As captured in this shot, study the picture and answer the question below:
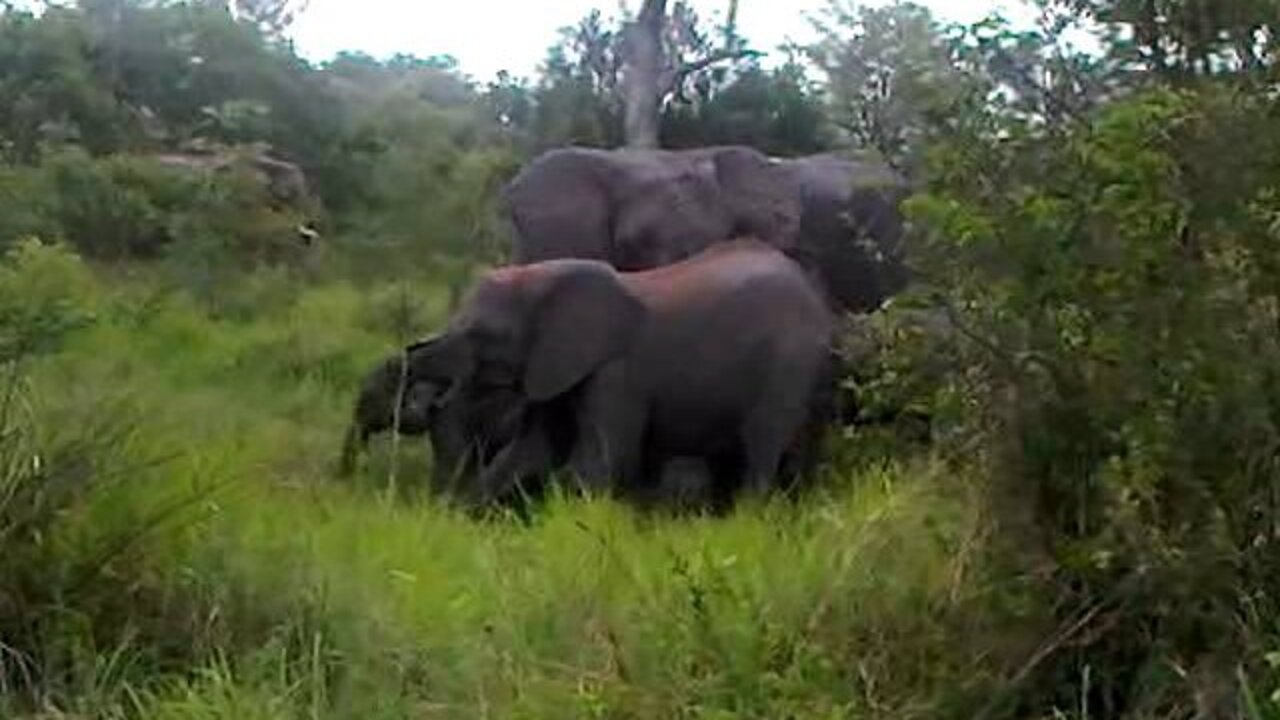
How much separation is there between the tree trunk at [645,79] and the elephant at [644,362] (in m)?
7.94

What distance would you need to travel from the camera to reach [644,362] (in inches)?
363

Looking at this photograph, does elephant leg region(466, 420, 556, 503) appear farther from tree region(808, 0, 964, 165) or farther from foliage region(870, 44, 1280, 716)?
foliage region(870, 44, 1280, 716)

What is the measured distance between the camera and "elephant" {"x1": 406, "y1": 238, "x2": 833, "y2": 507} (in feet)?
29.9

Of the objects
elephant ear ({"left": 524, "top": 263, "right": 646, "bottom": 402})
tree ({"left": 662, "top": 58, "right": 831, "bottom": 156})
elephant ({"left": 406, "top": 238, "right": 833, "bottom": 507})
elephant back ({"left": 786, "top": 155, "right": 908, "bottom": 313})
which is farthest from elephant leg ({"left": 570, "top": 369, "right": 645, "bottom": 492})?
tree ({"left": 662, "top": 58, "right": 831, "bottom": 156})

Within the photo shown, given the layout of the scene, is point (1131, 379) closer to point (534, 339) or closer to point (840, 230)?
point (534, 339)

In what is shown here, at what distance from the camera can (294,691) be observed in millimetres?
4555

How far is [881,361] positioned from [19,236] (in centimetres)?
1008

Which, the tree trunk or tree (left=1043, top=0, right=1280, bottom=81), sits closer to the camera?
Result: tree (left=1043, top=0, right=1280, bottom=81)

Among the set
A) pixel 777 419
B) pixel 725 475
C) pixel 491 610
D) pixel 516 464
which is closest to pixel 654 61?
pixel 725 475

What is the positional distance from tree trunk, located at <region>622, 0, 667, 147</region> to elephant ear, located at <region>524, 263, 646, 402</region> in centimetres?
803

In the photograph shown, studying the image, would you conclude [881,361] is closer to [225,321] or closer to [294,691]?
[294,691]

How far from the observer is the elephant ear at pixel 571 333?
909 centimetres

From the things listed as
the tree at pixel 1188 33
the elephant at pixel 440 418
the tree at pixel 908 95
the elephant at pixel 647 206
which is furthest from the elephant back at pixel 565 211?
the tree at pixel 1188 33

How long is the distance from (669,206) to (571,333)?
2.40 m
